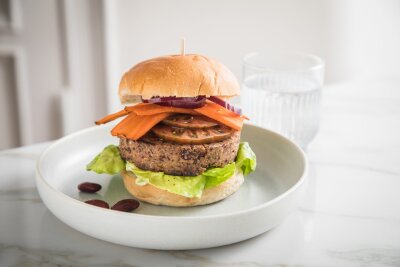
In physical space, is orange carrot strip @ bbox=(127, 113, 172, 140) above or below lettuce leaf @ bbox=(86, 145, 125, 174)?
above

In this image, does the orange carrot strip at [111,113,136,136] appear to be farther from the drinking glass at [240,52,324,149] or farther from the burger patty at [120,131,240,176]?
the drinking glass at [240,52,324,149]

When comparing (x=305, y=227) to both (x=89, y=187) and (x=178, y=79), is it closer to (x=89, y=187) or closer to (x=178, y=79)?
(x=178, y=79)

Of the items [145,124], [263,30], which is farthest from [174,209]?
[263,30]

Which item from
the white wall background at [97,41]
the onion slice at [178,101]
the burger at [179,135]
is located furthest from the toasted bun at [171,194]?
the white wall background at [97,41]

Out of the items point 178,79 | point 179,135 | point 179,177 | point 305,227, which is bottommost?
point 305,227

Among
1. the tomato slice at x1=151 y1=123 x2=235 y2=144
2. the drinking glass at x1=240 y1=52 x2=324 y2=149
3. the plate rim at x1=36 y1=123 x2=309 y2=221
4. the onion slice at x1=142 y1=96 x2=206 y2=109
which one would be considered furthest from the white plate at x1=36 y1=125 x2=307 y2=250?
the onion slice at x1=142 y1=96 x2=206 y2=109

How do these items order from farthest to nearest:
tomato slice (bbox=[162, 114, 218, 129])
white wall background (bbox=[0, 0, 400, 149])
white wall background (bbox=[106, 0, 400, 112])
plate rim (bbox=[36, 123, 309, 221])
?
white wall background (bbox=[106, 0, 400, 112]) < white wall background (bbox=[0, 0, 400, 149]) < tomato slice (bbox=[162, 114, 218, 129]) < plate rim (bbox=[36, 123, 309, 221])
